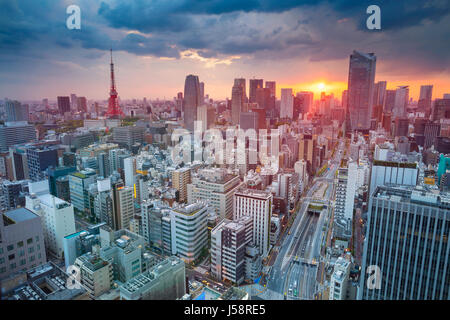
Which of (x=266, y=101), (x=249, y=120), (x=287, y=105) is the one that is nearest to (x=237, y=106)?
(x=266, y=101)

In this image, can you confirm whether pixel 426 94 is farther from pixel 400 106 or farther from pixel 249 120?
pixel 249 120

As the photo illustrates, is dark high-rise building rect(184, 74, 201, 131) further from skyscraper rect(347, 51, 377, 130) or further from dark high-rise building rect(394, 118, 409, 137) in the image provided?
dark high-rise building rect(394, 118, 409, 137)

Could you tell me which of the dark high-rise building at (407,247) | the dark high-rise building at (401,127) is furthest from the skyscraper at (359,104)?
the dark high-rise building at (407,247)

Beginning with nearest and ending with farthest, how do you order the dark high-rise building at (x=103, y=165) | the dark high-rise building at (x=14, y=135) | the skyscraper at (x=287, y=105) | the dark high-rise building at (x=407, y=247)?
the dark high-rise building at (x=407, y=247)
the dark high-rise building at (x=14, y=135)
the skyscraper at (x=287, y=105)
the dark high-rise building at (x=103, y=165)

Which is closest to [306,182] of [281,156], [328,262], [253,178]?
[281,156]

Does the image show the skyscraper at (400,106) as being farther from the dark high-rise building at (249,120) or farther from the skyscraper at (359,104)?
the dark high-rise building at (249,120)

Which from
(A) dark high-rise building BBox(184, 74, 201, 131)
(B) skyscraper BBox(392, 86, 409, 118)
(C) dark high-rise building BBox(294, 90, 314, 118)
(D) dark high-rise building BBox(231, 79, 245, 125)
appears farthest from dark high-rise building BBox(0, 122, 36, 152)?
(B) skyscraper BBox(392, 86, 409, 118)
